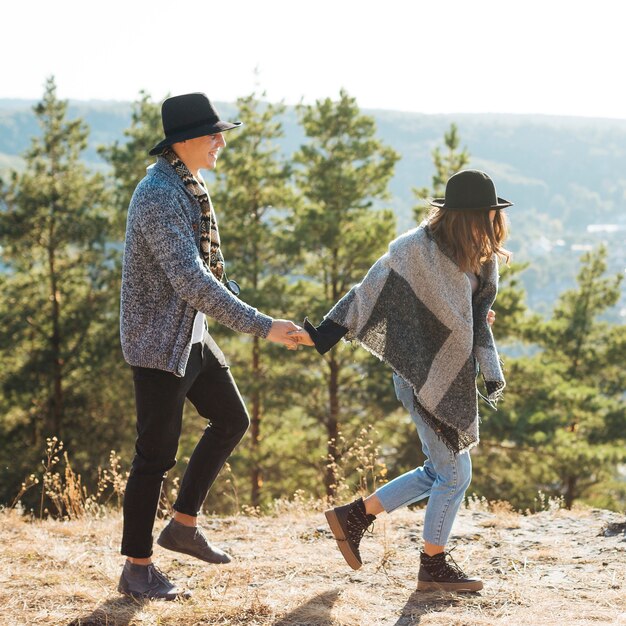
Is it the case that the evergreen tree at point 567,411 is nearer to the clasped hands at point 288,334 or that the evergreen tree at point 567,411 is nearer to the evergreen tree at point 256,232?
the evergreen tree at point 256,232

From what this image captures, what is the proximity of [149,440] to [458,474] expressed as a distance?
1454 millimetres

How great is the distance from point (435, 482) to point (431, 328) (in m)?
0.76

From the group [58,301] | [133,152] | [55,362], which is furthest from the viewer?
[58,301]

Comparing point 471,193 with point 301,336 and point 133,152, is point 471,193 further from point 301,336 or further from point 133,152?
point 133,152

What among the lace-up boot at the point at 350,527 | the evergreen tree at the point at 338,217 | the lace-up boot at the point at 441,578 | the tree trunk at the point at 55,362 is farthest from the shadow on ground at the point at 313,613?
the tree trunk at the point at 55,362

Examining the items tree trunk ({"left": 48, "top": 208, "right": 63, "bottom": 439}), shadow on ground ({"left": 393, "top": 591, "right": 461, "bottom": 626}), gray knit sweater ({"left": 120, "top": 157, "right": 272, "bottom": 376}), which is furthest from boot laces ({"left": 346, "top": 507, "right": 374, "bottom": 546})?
tree trunk ({"left": 48, "top": 208, "right": 63, "bottom": 439})

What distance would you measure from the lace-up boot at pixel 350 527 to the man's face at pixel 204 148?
1.82 metres

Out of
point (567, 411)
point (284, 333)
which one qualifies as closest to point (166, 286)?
point (284, 333)

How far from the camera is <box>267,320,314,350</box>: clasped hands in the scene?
10.6 feet

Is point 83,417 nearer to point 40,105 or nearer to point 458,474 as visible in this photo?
point 40,105

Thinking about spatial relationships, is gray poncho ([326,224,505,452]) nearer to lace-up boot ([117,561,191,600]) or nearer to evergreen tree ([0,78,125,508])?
lace-up boot ([117,561,191,600])

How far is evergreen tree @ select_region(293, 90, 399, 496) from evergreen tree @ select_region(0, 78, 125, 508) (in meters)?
6.21

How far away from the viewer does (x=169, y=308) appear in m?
3.19

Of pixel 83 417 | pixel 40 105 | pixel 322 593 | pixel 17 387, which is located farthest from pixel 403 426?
pixel 322 593
